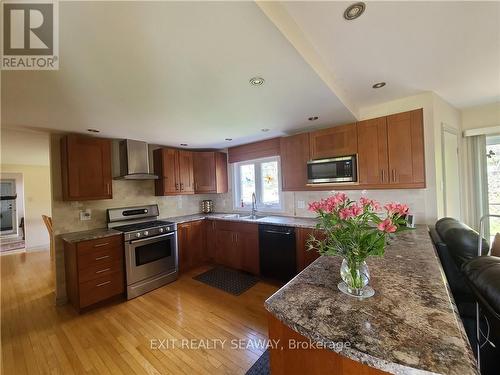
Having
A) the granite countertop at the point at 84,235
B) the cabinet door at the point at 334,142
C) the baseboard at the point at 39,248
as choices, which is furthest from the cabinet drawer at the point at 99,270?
the baseboard at the point at 39,248

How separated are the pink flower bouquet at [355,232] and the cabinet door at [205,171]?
3.36 meters

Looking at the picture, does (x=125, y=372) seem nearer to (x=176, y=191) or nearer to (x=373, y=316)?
(x=373, y=316)

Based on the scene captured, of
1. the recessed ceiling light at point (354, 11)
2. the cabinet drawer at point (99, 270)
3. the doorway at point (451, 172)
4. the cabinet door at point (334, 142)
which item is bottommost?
the cabinet drawer at point (99, 270)

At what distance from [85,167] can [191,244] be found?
1.99m

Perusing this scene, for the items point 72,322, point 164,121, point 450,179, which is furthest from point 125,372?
point 450,179

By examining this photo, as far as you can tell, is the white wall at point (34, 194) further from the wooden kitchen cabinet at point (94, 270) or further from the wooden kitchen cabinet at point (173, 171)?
the wooden kitchen cabinet at point (94, 270)

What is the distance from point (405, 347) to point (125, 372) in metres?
2.05

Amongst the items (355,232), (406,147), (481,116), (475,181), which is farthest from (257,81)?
(475,181)

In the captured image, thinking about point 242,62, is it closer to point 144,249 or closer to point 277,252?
point 277,252

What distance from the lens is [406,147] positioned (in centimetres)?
229

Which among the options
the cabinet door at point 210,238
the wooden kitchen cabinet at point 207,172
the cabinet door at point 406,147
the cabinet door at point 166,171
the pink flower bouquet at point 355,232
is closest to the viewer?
the pink flower bouquet at point 355,232

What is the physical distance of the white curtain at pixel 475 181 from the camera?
2850mm

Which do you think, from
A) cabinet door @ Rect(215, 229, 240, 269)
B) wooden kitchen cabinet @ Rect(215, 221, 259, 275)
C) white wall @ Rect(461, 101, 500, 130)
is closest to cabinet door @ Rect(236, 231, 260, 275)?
wooden kitchen cabinet @ Rect(215, 221, 259, 275)

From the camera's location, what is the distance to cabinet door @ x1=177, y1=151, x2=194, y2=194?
155 inches
